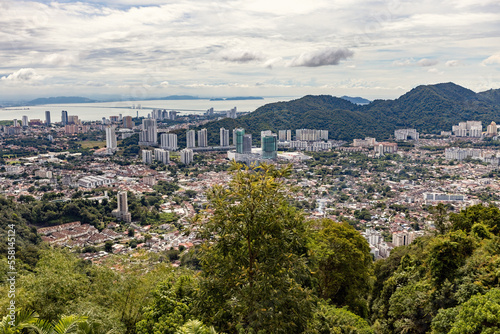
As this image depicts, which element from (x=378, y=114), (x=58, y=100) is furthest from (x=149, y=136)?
(x=378, y=114)

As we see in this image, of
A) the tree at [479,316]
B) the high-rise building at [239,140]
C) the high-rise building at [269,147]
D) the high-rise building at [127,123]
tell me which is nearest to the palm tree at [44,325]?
the tree at [479,316]

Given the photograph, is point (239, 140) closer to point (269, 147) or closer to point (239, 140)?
point (239, 140)

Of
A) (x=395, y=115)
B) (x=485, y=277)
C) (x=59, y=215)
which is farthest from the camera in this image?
(x=395, y=115)

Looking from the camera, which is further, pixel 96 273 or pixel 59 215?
pixel 59 215

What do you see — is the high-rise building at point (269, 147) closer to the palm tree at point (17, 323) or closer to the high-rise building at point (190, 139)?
the high-rise building at point (190, 139)

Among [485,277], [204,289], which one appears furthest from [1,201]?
[485,277]

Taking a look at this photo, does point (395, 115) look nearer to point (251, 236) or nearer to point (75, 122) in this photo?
point (75, 122)
